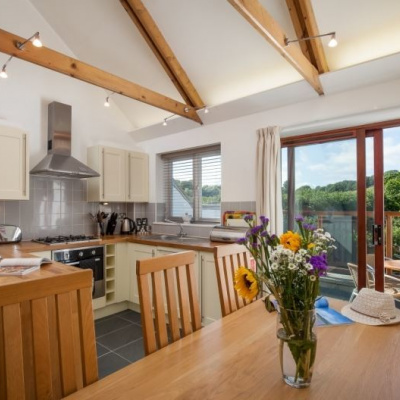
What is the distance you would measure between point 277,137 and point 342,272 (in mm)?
1479

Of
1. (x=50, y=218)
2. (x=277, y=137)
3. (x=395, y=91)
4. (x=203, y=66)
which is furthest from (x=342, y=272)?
(x=50, y=218)

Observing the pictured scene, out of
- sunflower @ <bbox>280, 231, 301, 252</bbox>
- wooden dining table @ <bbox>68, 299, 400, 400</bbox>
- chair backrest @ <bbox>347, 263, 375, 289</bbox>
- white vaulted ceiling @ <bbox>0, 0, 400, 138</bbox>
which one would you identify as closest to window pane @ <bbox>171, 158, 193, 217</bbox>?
white vaulted ceiling @ <bbox>0, 0, 400, 138</bbox>

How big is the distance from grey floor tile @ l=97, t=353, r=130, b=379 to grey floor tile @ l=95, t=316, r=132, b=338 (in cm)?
46

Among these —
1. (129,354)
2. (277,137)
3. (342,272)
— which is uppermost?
(277,137)

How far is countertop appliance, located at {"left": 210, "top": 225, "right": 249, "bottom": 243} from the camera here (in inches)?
114

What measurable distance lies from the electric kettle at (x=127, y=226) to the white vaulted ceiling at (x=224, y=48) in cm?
130

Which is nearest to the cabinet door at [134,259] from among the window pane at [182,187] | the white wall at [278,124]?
the window pane at [182,187]

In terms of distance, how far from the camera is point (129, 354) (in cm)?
244

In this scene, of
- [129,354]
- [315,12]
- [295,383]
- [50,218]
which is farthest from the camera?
[50,218]

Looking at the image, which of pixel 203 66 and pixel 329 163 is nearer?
Result: pixel 329 163

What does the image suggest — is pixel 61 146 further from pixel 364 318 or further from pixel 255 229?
pixel 364 318

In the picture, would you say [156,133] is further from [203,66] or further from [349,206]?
[349,206]

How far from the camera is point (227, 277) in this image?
159 cm

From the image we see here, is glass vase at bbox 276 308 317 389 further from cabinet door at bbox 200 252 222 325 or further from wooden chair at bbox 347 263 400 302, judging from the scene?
wooden chair at bbox 347 263 400 302
